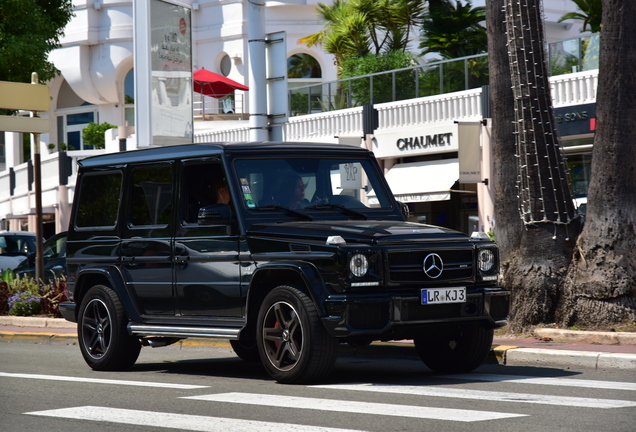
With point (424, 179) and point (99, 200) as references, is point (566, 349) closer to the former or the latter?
point (99, 200)

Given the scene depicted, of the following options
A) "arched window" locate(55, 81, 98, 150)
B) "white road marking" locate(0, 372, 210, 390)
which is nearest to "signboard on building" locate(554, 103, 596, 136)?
"white road marking" locate(0, 372, 210, 390)

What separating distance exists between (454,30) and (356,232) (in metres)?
26.9

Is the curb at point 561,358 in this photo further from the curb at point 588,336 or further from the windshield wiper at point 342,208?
the windshield wiper at point 342,208

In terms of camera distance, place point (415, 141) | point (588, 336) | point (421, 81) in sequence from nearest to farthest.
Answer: point (588, 336) < point (421, 81) < point (415, 141)

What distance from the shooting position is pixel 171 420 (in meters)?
7.12

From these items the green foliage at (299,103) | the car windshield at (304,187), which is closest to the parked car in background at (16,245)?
the green foliage at (299,103)

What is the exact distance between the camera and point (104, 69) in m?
50.4

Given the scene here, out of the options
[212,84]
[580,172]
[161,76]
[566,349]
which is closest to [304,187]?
[566,349]

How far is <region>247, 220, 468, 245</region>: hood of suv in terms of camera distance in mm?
8641

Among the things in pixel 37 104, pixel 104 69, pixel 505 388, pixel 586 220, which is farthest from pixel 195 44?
pixel 505 388

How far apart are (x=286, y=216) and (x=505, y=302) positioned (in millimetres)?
1992

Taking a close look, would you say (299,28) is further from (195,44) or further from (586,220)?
(586,220)

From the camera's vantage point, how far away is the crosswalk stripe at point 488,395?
7559 millimetres

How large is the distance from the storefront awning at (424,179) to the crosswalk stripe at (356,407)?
66.7 feet
